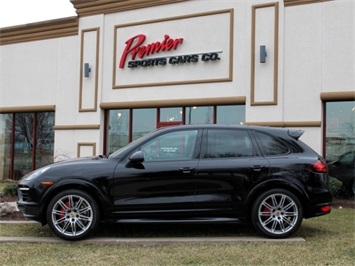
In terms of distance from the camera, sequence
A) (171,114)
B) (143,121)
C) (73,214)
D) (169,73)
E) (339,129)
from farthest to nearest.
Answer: (143,121)
(171,114)
(169,73)
(339,129)
(73,214)

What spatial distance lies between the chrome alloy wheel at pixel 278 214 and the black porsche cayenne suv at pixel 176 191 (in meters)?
0.01

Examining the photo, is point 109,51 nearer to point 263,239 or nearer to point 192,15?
point 192,15

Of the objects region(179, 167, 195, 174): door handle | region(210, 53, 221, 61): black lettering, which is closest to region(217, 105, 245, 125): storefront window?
region(210, 53, 221, 61): black lettering

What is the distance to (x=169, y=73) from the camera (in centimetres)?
1388

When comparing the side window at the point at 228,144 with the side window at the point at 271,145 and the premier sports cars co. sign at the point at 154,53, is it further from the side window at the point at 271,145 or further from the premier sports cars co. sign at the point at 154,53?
the premier sports cars co. sign at the point at 154,53

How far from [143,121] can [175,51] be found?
8.53 feet

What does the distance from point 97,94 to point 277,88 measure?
20.7 ft

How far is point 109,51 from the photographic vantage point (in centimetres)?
1502

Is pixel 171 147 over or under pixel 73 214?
over

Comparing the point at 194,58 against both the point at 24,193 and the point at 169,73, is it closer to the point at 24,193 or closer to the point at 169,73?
the point at 169,73

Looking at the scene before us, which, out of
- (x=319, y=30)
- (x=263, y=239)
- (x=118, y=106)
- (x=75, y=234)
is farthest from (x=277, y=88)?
(x=75, y=234)

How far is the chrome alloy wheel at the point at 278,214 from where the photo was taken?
240 inches

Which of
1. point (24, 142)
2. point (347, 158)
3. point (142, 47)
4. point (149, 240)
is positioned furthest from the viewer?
point (24, 142)

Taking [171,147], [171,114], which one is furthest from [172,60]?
[171,147]
